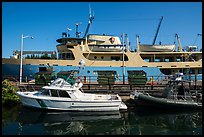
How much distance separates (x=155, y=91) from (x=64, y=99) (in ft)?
27.1

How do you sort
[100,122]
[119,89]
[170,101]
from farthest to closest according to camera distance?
[119,89], [170,101], [100,122]

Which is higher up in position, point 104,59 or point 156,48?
point 156,48

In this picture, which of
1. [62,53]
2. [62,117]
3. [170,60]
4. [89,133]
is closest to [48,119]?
[62,117]

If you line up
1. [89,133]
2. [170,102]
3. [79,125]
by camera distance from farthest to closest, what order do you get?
[170,102] < [79,125] < [89,133]

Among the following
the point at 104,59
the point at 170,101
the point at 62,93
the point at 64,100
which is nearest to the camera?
the point at 64,100

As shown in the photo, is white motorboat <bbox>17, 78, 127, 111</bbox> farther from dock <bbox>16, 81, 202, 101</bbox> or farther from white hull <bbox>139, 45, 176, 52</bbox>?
white hull <bbox>139, 45, 176, 52</bbox>

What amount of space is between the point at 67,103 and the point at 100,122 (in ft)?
10.4

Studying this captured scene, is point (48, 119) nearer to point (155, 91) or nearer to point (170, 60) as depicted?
point (155, 91)

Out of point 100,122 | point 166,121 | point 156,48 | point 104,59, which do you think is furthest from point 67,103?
point 156,48

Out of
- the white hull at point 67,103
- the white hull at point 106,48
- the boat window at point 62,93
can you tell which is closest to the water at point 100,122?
the white hull at point 67,103

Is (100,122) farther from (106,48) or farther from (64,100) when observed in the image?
(106,48)

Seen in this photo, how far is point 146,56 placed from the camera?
114ft

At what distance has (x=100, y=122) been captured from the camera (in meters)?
13.9

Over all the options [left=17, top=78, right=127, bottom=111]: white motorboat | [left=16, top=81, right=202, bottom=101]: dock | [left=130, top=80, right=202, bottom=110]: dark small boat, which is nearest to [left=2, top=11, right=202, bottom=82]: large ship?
[left=16, top=81, right=202, bottom=101]: dock
